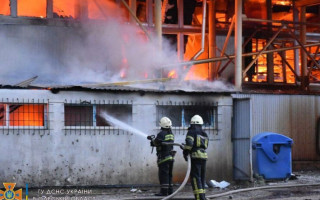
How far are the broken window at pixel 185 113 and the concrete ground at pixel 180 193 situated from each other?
1.82 meters

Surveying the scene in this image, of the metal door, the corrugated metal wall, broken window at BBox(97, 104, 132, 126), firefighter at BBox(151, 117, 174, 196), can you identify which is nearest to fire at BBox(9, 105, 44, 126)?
broken window at BBox(97, 104, 132, 126)

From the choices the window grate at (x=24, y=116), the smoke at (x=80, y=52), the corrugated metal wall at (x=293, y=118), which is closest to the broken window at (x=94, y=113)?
the window grate at (x=24, y=116)

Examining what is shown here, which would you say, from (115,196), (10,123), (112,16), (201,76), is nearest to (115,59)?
(112,16)

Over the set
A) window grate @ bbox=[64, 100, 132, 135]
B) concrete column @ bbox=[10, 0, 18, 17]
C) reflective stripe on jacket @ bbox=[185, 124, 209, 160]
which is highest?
A: concrete column @ bbox=[10, 0, 18, 17]

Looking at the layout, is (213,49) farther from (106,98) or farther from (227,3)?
(106,98)

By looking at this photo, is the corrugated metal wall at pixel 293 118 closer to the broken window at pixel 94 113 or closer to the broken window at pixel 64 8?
the broken window at pixel 94 113

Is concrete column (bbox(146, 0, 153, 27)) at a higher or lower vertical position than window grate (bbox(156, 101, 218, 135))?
higher

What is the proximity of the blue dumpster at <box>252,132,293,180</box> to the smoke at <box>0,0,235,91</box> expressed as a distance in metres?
4.81

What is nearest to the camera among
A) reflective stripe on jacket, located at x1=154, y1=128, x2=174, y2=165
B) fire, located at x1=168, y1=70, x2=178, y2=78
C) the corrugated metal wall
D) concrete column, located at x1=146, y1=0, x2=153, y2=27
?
reflective stripe on jacket, located at x1=154, y1=128, x2=174, y2=165

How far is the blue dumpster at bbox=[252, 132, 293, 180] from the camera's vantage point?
50.1ft

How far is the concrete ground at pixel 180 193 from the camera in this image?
12367 millimetres

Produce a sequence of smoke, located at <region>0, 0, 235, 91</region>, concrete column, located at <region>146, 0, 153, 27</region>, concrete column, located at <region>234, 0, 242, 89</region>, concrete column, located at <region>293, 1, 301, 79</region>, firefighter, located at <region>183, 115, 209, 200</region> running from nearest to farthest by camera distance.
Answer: firefighter, located at <region>183, 115, 209, 200</region>
smoke, located at <region>0, 0, 235, 91</region>
concrete column, located at <region>234, 0, 242, 89</region>
concrete column, located at <region>146, 0, 153, 27</region>
concrete column, located at <region>293, 1, 301, 79</region>

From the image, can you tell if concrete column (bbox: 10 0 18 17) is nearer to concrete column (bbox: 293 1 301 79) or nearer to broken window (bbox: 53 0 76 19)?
broken window (bbox: 53 0 76 19)

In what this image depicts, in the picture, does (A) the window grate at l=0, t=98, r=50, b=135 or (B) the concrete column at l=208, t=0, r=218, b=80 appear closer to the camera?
(A) the window grate at l=0, t=98, r=50, b=135
